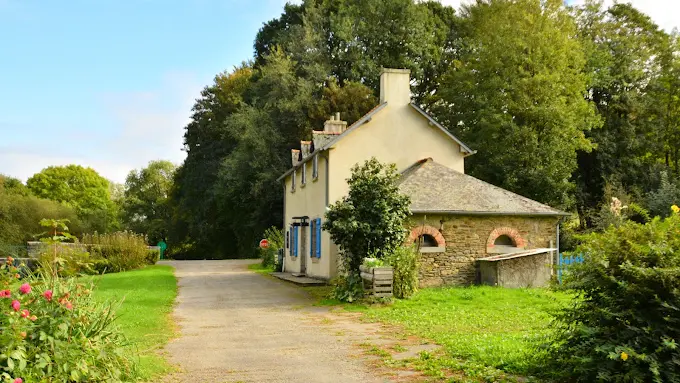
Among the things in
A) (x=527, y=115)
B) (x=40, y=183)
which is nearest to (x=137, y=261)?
(x=527, y=115)

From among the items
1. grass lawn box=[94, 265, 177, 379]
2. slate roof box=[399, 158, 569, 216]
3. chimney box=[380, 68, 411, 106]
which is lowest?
grass lawn box=[94, 265, 177, 379]

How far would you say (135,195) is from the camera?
69438 millimetres

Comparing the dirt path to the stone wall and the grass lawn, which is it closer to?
the grass lawn

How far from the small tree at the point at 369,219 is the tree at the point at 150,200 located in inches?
1579

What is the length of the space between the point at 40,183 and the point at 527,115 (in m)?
49.5

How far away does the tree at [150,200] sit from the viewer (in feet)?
198

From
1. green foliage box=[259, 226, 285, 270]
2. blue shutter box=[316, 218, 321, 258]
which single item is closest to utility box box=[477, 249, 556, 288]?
blue shutter box=[316, 218, 321, 258]

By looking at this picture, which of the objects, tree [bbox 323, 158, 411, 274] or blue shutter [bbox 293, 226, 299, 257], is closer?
tree [bbox 323, 158, 411, 274]

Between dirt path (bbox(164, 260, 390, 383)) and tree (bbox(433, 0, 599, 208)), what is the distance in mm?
18148

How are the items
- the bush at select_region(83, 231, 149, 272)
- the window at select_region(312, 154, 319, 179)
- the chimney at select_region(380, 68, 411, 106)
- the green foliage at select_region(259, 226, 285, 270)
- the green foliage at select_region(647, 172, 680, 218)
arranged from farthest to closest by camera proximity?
the green foliage at select_region(259, 226, 285, 270) → the green foliage at select_region(647, 172, 680, 218) → the bush at select_region(83, 231, 149, 272) → the window at select_region(312, 154, 319, 179) → the chimney at select_region(380, 68, 411, 106)

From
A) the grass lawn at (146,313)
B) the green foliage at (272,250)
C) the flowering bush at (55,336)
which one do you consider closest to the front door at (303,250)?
the green foliage at (272,250)

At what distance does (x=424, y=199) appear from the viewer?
64.0ft

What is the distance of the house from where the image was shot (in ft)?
63.0

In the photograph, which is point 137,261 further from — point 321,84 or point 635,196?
point 635,196
